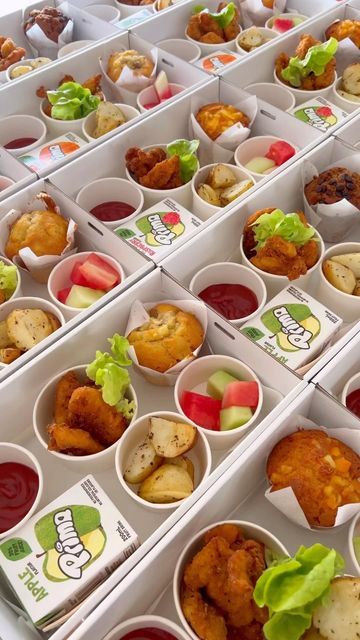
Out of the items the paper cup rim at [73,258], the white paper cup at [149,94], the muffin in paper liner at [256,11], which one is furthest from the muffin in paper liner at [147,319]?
the muffin in paper liner at [256,11]

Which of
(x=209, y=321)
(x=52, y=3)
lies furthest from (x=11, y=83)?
(x=209, y=321)

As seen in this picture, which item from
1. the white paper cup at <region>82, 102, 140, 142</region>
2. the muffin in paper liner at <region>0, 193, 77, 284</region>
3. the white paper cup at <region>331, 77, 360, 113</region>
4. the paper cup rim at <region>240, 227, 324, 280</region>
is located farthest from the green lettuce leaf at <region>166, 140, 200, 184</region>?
the white paper cup at <region>331, 77, 360, 113</region>

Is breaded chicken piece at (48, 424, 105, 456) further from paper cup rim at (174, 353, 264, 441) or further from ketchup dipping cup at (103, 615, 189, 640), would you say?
ketchup dipping cup at (103, 615, 189, 640)

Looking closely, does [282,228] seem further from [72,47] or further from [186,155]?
[72,47]

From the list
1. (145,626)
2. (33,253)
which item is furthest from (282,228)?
(145,626)

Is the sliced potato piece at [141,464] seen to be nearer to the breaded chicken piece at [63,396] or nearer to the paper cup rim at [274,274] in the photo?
the breaded chicken piece at [63,396]

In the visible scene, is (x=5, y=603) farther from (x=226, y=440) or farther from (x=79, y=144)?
(x=79, y=144)

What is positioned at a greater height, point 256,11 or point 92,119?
point 256,11
